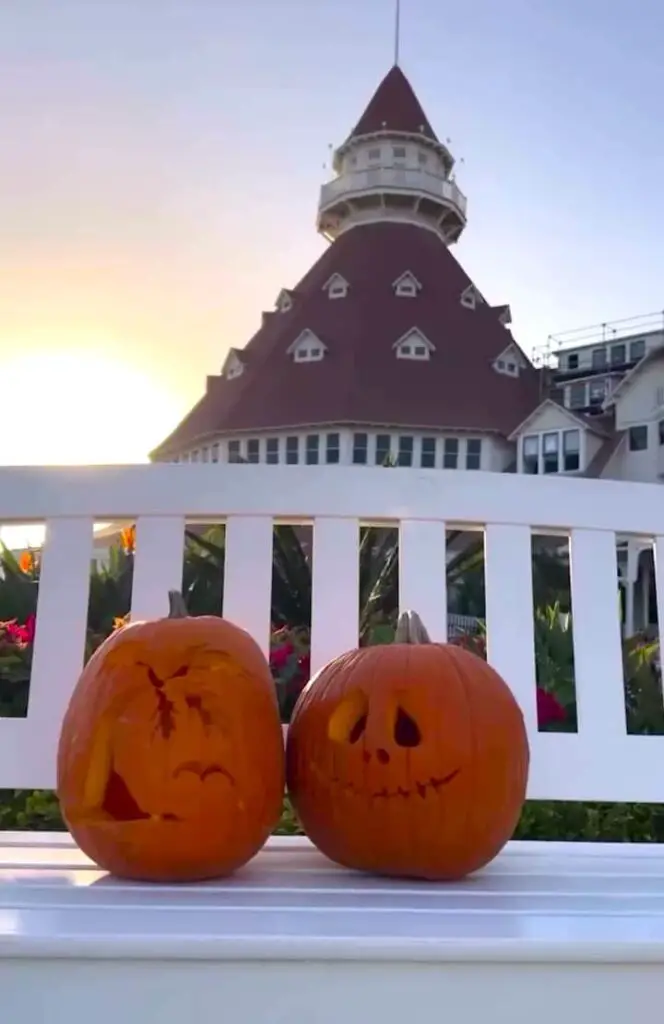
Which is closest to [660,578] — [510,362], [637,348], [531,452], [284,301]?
[531,452]

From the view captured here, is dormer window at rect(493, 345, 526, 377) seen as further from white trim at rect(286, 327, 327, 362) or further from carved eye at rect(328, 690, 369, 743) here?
carved eye at rect(328, 690, 369, 743)

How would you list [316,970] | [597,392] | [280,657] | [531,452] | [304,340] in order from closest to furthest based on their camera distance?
[316,970] < [280,657] < [531,452] < [304,340] < [597,392]

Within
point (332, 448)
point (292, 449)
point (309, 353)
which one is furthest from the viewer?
point (309, 353)

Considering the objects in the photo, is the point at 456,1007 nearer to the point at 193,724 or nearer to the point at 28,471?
the point at 193,724

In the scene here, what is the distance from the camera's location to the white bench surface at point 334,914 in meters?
0.46

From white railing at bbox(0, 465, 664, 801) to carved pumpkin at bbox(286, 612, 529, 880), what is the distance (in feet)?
0.97

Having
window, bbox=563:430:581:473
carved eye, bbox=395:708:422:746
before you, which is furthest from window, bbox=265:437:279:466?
carved eye, bbox=395:708:422:746

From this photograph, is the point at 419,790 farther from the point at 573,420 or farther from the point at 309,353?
the point at 309,353

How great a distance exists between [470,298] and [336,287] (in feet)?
11.0

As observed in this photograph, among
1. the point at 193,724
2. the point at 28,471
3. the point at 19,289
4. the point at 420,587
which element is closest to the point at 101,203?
the point at 19,289

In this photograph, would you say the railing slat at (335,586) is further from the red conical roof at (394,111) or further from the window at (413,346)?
the red conical roof at (394,111)

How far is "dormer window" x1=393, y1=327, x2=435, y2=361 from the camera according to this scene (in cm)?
2023

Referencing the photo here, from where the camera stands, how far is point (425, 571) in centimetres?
105

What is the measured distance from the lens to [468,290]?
2191 centimetres
